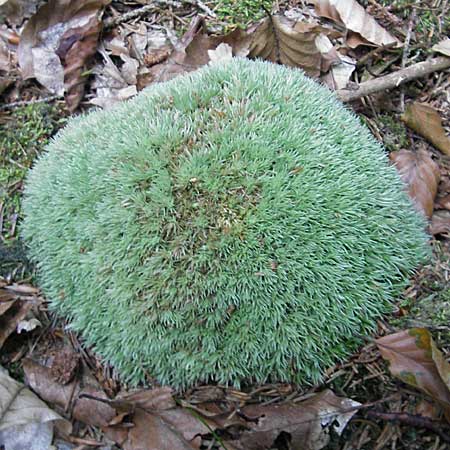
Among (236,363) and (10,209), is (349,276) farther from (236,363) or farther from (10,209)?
(10,209)

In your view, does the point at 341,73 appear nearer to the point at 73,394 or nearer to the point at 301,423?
the point at 301,423

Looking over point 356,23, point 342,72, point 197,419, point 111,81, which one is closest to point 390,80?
point 342,72

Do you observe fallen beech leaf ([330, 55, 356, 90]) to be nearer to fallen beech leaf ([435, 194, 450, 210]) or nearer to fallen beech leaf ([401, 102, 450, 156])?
fallen beech leaf ([401, 102, 450, 156])

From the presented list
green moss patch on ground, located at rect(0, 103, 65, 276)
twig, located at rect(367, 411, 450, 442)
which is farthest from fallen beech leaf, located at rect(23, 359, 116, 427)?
twig, located at rect(367, 411, 450, 442)

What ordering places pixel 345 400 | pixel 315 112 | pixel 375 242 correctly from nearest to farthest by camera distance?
pixel 345 400, pixel 375 242, pixel 315 112

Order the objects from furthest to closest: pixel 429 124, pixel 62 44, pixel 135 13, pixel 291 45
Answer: pixel 135 13 < pixel 62 44 < pixel 291 45 < pixel 429 124

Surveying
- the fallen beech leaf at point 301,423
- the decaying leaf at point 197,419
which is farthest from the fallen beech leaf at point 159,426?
the fallen beech leaf at point 301,423

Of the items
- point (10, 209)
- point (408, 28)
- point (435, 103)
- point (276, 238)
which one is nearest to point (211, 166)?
point (276, 238)
